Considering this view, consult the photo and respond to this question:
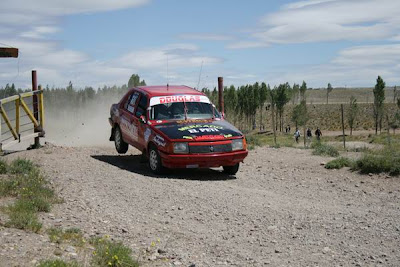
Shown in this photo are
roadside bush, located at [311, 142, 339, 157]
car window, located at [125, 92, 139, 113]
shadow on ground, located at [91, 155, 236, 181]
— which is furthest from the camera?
roadside bush, located at [311, 142, 339, 157]

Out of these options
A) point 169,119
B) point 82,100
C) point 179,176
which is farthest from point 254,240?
point 82,100

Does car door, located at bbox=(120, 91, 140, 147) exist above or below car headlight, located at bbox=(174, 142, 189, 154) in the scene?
above

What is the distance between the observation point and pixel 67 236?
606 cm

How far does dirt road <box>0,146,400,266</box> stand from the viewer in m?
5.99

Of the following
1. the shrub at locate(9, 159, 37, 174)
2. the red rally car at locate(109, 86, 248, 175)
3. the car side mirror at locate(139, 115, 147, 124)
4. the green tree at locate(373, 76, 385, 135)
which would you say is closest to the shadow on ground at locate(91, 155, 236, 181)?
the red rally car at locate(109, 86, 248, 175)

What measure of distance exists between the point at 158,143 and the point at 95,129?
67.4 ft

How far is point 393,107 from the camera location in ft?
334

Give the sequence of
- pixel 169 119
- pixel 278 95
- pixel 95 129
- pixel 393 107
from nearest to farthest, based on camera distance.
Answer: pixel 169 119 < pixel 95 129 < pixel 278 95 < pixel 393 107

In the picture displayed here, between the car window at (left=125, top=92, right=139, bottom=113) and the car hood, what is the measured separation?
151cm

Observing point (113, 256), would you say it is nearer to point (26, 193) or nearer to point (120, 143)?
point (26, 193)

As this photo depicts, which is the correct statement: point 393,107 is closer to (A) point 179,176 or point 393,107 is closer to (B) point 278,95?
(B) point 278,95

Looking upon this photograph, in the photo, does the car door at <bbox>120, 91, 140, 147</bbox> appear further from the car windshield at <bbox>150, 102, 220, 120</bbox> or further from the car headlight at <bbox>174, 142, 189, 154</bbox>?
the car headlight at <bbox>174, 142, 189, 154</bbox>

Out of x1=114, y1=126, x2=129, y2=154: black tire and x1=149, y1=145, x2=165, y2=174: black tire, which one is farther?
x1=114, y1=126, x2=129, y2=154: black tire

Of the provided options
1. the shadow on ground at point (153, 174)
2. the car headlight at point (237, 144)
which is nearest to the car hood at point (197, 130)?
the car headlight at point (237, 144)
